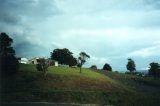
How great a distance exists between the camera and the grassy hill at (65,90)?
89500mm

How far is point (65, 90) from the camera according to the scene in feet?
335

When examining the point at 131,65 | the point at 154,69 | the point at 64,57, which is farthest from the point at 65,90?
the point at 131,65

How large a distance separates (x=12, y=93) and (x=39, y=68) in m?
31.3

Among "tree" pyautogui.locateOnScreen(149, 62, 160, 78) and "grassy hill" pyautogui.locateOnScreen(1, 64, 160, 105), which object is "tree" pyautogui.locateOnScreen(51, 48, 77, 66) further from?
"grassy hill" pyautogui.locateOnScreen(1, 64, 160, 105)

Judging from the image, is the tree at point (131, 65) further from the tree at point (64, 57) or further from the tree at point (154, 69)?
the tree at point (64, 57)

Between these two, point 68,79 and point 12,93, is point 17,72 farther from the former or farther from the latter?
point 12,93

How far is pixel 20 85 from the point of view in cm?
10588

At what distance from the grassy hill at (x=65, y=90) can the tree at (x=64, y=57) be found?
41.9 m

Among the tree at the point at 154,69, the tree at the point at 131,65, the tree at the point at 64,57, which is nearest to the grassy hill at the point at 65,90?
the tree at the point at 64,57

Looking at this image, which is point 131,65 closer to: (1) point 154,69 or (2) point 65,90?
(1) point 154,69

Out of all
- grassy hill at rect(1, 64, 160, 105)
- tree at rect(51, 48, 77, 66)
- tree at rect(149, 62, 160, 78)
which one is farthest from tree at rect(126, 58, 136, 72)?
grassy hill at rect(1, 64, 160, 105)

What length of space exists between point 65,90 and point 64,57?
7180 centimetres

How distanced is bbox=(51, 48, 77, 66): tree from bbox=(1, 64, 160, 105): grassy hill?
41949 millimetres

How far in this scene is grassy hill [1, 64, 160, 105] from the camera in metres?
89.5
